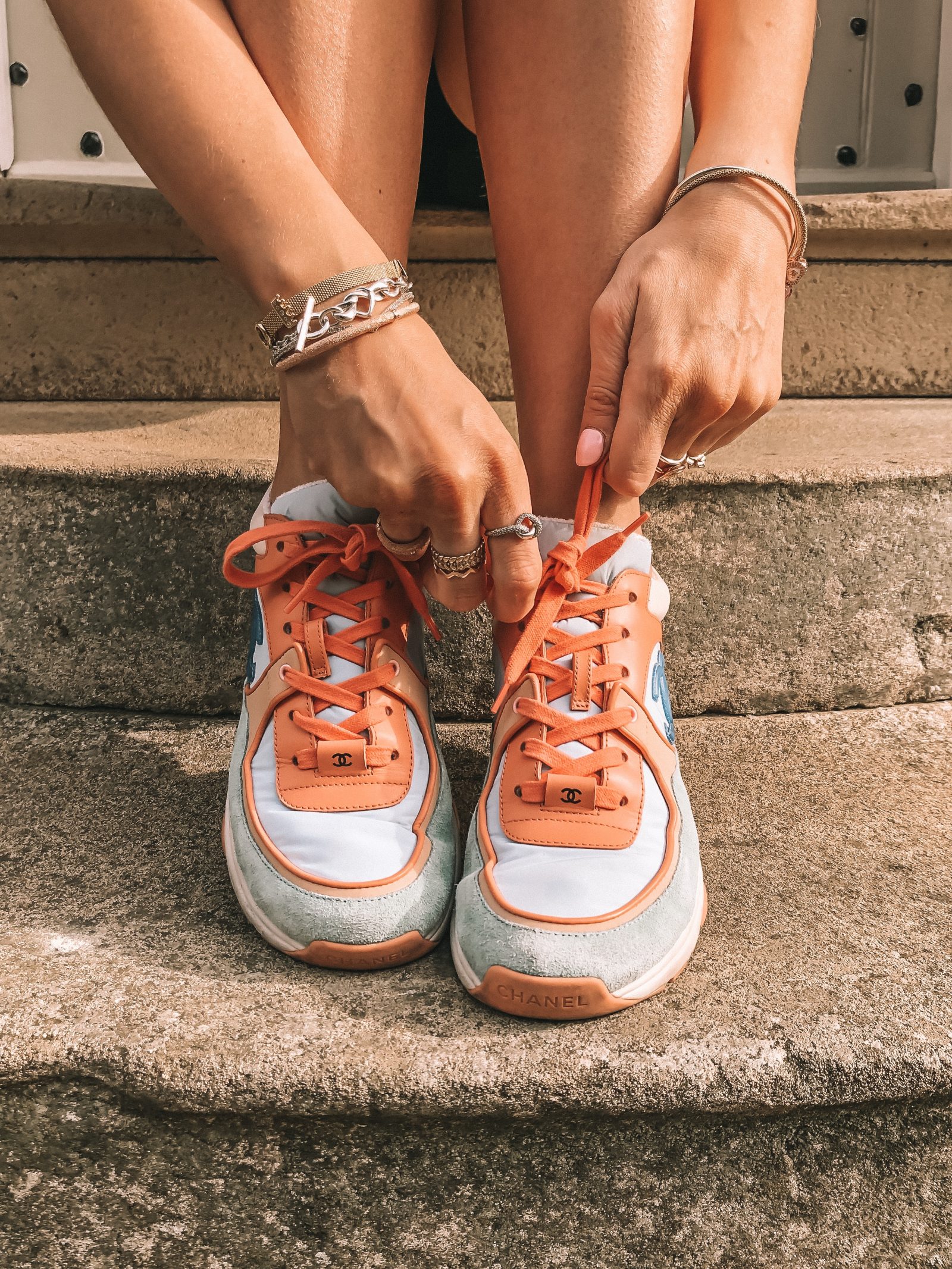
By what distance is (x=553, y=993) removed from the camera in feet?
2.26

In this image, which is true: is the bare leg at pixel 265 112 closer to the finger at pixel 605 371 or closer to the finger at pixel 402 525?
the finger at pixel 402 525

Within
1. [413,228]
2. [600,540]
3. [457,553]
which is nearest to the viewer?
[457,553]

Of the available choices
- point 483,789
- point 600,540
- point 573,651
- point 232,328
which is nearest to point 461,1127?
point 483,789

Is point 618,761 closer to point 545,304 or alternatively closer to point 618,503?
point 618,503

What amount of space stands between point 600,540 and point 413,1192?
0.54m

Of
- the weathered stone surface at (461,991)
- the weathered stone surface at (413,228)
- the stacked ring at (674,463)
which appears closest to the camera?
the weathered stone surface at (461,991)

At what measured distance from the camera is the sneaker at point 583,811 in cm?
70

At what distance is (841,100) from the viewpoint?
226 cm

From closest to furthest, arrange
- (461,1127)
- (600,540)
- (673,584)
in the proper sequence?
1. (461,1127)
2. (600,540)
3. (673,584)

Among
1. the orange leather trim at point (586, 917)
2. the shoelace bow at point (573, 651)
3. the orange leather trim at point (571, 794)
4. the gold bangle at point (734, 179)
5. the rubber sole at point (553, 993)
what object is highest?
the gold bangle at point (734, 179)

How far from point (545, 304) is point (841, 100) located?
1.84 meters

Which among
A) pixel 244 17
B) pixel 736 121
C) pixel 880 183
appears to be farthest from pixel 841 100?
pixel 244 17
